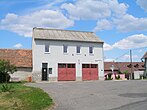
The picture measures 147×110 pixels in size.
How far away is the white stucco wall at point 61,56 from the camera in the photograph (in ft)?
135

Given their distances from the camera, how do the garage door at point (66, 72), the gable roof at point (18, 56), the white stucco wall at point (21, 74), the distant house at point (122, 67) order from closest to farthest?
the white stucco wall at point (21, 74) < the gable roof at point (18, 56) < the garage door at point (66, 72) < the distant house at point (122, 67)

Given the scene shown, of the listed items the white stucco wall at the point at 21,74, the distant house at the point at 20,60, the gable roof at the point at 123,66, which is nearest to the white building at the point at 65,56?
→ the white stucco wall at the point at 21,74

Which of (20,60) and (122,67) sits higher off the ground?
(20,60)

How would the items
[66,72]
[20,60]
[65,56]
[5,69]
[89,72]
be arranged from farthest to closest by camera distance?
[89,72] → [65,56] → [66,72] → [20,60] → [5,69]

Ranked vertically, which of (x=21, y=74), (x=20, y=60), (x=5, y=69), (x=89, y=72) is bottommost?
(x=21, y=74)

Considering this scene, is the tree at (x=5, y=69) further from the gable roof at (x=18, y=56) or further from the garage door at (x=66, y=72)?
the garage door at (x=66, y=72)

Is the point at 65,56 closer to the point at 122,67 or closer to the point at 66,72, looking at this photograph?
the point at 66,72

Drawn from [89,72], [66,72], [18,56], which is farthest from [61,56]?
[18,56]

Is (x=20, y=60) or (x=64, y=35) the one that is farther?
(x=64, y=35)

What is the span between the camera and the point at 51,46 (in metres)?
42.4

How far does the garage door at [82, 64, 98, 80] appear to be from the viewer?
143 feet

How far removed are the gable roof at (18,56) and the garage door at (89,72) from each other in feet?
28.4

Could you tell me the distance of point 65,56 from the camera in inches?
1690

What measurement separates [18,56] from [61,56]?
6693 millimetres
